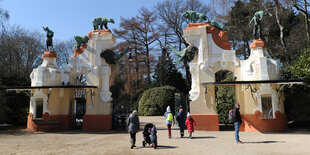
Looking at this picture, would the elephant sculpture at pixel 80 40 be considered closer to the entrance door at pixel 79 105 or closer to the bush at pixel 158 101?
the entrance door at pixel 79 105

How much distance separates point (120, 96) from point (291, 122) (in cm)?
2276

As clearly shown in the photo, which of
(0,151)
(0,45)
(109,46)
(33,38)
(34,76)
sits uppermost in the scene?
(33,38)

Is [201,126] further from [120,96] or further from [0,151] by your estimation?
[120,96]

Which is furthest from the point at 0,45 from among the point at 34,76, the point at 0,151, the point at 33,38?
the point at 0,151

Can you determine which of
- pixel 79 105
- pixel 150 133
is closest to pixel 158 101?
pixel 79 105

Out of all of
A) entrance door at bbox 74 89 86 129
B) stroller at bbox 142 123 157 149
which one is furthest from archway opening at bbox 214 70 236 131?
entrance door at bbox 74 89 86 129

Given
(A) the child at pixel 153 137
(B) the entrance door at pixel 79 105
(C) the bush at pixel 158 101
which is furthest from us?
(C) the bush at pixel 158 101

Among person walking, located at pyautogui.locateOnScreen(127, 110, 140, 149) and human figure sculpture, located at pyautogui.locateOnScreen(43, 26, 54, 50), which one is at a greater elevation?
human figure sculpture, located at pyautogui.locateOnScreen(43, 26, 54, 50)

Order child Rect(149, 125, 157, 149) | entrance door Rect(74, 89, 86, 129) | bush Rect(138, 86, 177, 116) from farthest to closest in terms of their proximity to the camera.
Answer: bush Rect(138, 86, 177, 116), entrance door Rect(74, 89, 86, 129), child Rect(149, 125, 157, 149)

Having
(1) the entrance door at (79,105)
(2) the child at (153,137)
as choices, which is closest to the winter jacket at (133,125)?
(2) the child at (153,137)

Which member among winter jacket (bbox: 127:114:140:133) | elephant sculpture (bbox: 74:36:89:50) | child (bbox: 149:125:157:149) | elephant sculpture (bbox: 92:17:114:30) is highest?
elephant sculpture (bbox: 92:17:114:30)

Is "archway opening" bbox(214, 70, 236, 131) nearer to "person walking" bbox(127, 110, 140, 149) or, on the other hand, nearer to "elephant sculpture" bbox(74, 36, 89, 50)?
"person walking" bbox(127, 110, 140, 149)

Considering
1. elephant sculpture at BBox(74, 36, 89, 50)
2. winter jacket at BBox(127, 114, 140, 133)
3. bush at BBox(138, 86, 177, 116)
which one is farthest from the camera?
bush at BBox(138, 86, 177, 116)

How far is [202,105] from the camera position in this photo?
1345 centimetres
